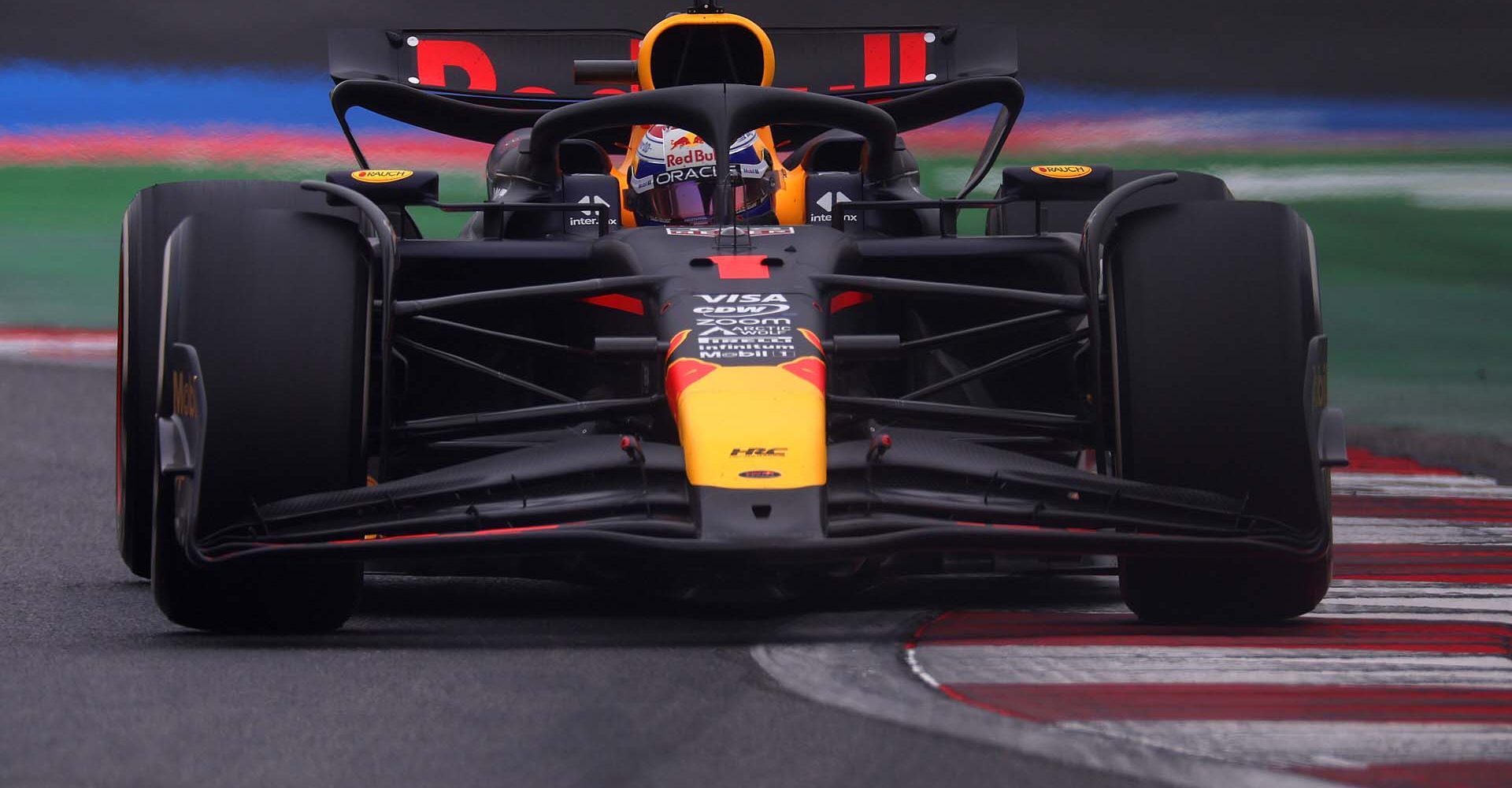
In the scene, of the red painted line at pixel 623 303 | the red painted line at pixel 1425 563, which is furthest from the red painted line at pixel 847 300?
the red painted line at pixel 1425 563

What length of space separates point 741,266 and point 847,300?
1.83 feet

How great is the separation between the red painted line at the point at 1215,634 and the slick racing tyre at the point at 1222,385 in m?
0.11

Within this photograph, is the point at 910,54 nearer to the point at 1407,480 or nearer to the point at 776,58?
the point at 776,58

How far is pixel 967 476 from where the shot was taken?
14.9ft

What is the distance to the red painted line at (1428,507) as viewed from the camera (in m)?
8.53

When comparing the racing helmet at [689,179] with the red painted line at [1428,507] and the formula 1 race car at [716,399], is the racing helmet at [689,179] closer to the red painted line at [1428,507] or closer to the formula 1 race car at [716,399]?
the formula 1 race car at [716,399]

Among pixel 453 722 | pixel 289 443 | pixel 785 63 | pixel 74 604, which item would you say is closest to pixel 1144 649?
pixel 453 722

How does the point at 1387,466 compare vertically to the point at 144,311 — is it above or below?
below

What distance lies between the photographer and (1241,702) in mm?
3799

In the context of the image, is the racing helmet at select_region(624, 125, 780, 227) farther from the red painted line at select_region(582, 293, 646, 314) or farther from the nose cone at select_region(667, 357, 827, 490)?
the nose cone at select_region(667, 357, 827, 490)

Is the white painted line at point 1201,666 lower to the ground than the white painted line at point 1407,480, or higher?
lower

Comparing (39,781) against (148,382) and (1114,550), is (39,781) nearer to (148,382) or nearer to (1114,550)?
(1114,550)

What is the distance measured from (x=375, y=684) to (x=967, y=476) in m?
1.40

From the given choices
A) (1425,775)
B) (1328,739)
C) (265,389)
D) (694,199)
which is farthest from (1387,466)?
(1425,775)
